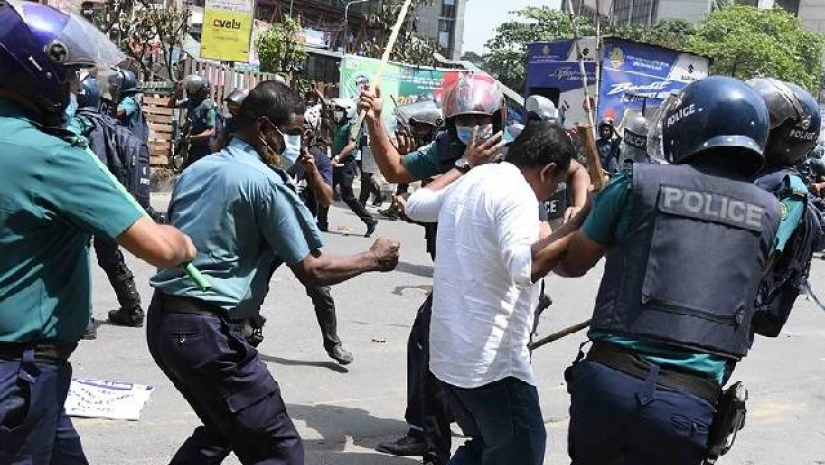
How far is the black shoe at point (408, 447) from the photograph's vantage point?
4965 millimetres

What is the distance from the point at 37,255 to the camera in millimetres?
2627

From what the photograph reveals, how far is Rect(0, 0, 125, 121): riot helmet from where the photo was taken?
Answer: 256 centimetres

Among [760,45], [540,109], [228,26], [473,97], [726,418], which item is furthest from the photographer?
[760,45]

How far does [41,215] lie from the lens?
101 inches

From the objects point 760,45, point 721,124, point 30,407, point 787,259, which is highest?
point 760,45

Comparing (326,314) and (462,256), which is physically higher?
(462,256)

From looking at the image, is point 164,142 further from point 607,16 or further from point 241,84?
point 607,16

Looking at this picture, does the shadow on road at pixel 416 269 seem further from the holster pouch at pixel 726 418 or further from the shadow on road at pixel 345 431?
the holster pouch at pixel 726 418

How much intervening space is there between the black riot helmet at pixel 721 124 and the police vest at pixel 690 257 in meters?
0.09

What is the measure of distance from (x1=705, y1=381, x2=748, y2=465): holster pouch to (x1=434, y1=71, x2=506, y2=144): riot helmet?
1.99 metres

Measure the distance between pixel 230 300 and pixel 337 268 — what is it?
15.7 inches

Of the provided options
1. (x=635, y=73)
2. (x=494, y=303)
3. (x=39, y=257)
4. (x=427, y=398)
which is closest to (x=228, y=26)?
(x=635, y=73)

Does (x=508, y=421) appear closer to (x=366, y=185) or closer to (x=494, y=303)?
(x=494, y=303)

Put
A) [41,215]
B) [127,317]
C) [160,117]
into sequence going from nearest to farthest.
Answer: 1. [41,215]
2. [127,317]
3. [160,117]
